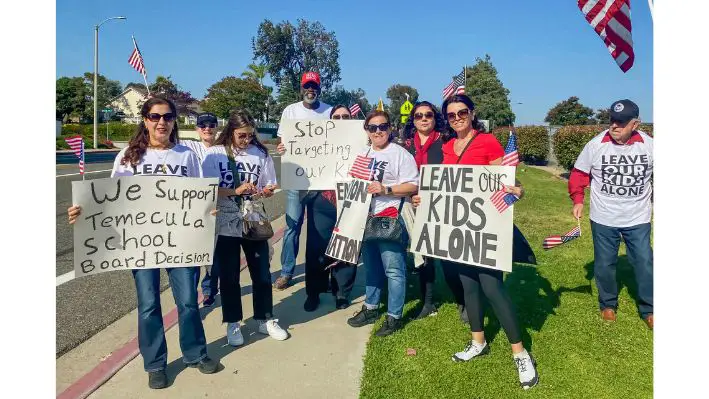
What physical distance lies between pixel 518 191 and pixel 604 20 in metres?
2.34

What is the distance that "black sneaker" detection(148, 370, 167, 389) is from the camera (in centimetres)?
357

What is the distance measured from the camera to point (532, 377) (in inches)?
141

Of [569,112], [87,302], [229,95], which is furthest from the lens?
[569,112]

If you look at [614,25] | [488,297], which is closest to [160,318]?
[488,297]

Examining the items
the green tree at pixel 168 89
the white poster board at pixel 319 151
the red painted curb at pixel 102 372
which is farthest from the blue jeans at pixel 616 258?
the green tree at pixel 168 89

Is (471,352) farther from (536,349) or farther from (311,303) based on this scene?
(311,303)

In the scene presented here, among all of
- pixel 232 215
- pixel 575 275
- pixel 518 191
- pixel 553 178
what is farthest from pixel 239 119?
pixel 553 178

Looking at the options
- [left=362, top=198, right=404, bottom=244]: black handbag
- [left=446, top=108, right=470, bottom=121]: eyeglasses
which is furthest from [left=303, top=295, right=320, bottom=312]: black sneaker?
[left=446, top=108, right=470, bottom=121]: eyeglasses

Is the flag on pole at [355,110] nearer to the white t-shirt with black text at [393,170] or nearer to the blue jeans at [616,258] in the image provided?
the white t-shirt with black text at [393,170]

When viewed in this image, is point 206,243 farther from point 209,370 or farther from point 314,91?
point 314,91

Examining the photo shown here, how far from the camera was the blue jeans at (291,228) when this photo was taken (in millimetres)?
5770

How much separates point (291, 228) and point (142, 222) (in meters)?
2.28

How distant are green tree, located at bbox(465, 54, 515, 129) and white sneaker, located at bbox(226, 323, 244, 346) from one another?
48.1 m

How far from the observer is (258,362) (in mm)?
3980
